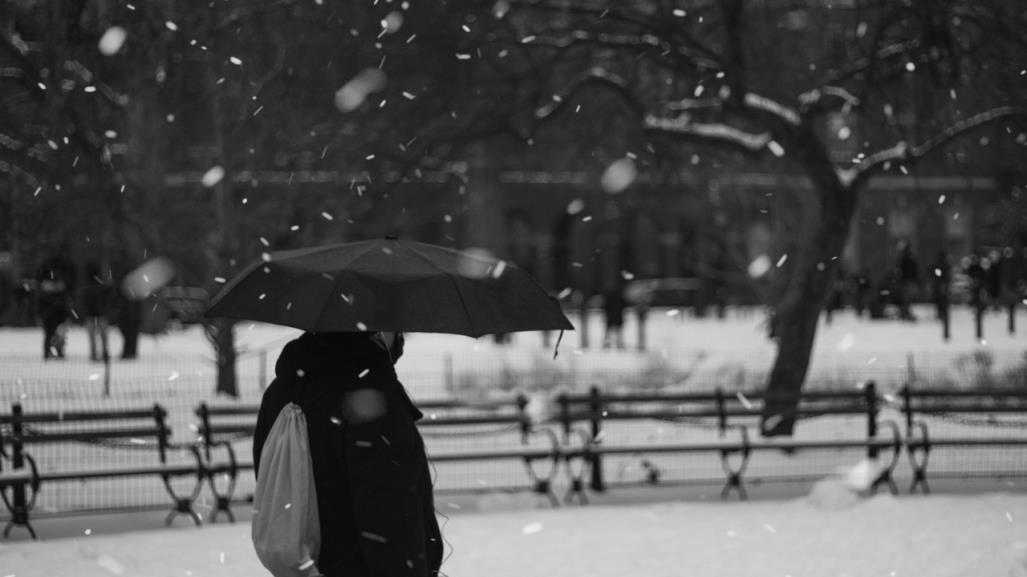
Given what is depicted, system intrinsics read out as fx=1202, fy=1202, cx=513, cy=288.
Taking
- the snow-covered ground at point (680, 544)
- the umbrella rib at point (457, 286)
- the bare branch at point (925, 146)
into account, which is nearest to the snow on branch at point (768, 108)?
the bare branch at point (925, 146)

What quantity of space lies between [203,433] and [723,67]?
6058 millimetres

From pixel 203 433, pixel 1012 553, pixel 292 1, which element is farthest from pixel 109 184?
pixel 1012 553

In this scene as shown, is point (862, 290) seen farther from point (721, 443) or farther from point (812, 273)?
point (721, 443)

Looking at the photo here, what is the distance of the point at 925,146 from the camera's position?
41.8ft

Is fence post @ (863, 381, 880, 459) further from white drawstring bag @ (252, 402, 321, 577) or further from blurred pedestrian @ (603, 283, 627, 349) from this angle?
blurred pedestrian @ (603, 283, 627, 349)

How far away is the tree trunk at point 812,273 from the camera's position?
41.9ft

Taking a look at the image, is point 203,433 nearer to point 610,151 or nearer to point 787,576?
point 787,576

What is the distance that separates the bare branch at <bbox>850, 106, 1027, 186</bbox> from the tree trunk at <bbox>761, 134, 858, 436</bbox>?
271 millimetres

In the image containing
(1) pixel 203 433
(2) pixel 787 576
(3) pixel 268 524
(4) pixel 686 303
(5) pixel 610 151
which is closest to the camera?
(3) pixel 268 524

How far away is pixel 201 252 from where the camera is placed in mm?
23000

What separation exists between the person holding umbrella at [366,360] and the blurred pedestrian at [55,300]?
13945mm

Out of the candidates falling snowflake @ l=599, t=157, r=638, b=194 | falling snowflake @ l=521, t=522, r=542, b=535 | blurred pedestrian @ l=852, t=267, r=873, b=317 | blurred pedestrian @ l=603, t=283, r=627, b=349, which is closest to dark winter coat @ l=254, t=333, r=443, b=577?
falling snowflake @ l=521, t=522, r=542, b=535

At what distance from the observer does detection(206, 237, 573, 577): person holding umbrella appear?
3.82m

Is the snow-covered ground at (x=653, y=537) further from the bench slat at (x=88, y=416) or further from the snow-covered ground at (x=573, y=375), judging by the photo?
the bench slat at (x=88, y=416)
